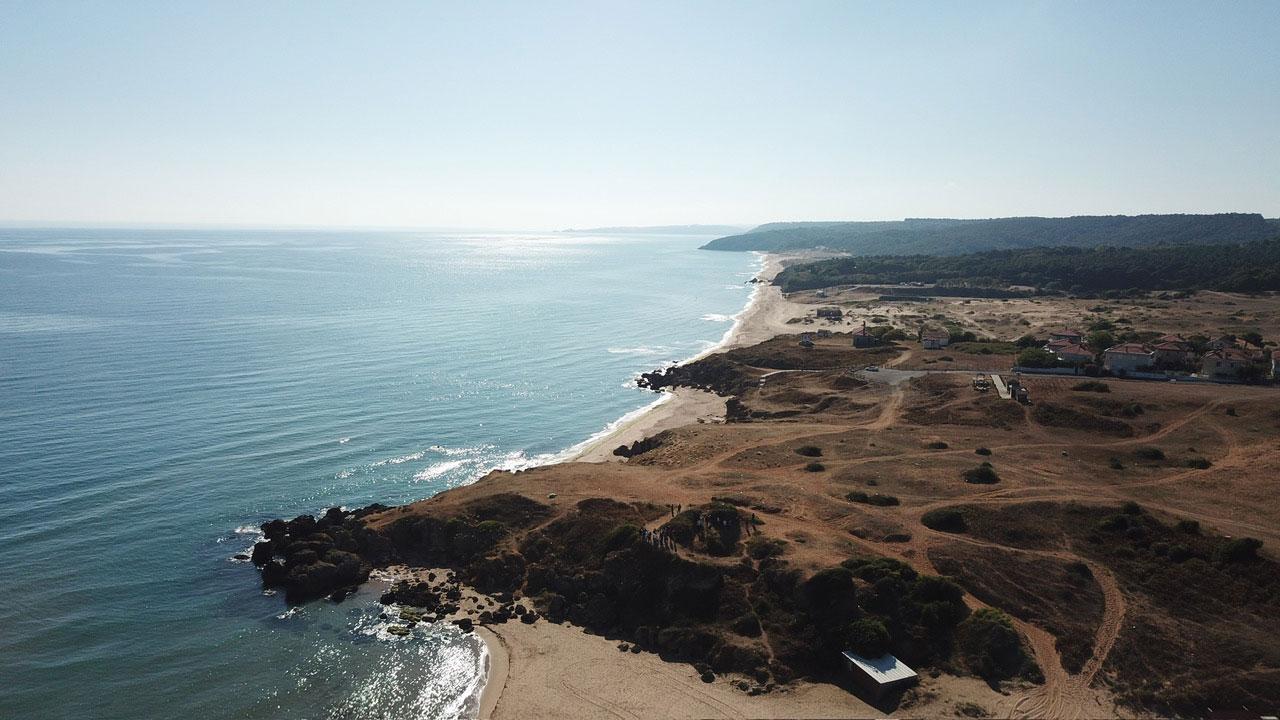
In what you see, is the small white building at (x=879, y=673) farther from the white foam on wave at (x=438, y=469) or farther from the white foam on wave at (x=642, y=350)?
the white foam on wave at (x=642, y=350)

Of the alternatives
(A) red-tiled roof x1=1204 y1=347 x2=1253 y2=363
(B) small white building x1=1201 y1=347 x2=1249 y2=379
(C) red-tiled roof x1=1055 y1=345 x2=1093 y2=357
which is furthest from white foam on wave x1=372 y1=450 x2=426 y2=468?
(A) red-tiled roof x1=1204 y1=347 x2=1253 y2=363

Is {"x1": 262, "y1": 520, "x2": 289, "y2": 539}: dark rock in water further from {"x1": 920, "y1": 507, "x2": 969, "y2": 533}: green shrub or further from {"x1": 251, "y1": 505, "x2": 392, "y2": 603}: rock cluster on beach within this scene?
{"x1": 920, "y1": 507, "x2": 969, "y2": 533}: green shrub

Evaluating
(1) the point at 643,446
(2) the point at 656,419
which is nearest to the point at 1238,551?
(1) the point at 643,446

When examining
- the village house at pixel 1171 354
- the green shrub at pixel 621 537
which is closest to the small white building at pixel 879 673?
the green shrub at pixel 621 537

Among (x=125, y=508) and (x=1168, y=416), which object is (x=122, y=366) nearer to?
(x=125, y=508)

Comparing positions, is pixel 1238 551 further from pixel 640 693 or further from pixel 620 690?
pixel 620 690

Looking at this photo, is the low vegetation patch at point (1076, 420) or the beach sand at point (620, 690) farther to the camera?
the low vegetation patch at point (1076, 420)
